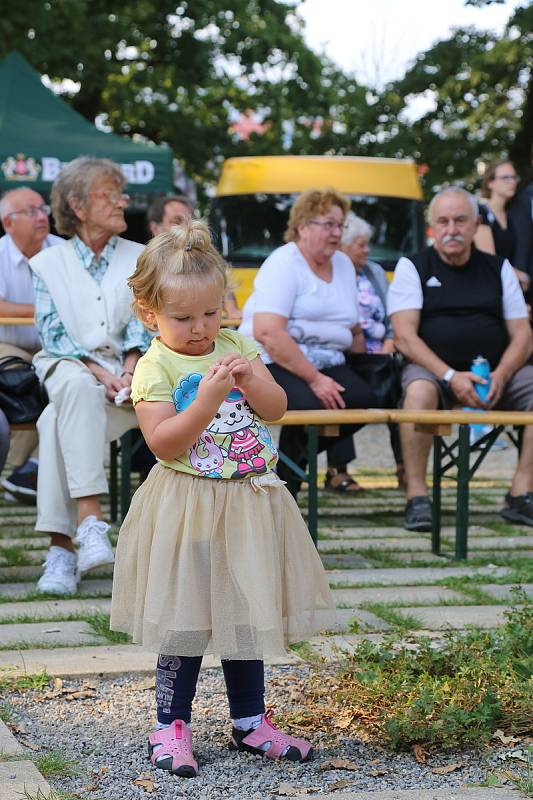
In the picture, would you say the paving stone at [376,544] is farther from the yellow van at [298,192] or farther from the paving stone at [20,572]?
the yellow van at [298,192]

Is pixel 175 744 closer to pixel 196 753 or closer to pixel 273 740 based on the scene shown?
pixel 196 753

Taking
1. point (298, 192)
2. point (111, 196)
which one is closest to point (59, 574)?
point (111, 196)

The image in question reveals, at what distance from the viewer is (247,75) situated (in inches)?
845

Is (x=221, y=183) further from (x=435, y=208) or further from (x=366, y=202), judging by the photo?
(x=435, y=208)

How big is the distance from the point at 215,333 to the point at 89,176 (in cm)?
259

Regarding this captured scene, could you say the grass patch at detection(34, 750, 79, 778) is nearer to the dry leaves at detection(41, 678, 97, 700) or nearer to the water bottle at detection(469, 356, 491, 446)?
the dry leaves at detection(41, 678, 97, 700)

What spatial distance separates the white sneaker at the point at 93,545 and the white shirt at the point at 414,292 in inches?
96.3

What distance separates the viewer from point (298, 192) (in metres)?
13.3

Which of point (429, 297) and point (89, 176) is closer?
point (89, 176)

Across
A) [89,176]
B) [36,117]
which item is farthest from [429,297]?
[36,117]

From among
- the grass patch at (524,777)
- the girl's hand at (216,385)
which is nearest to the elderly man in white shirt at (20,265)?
the girl's hand at (216,385)

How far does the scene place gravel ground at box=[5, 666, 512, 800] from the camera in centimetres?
299

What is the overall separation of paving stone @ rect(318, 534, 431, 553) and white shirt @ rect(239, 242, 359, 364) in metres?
1.01

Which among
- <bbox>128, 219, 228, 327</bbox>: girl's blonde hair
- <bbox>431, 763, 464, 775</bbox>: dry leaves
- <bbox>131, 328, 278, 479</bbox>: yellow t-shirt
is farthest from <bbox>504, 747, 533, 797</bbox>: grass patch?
<bbox>128, 219, 228, 327</bbox>: girl's blonde hair
